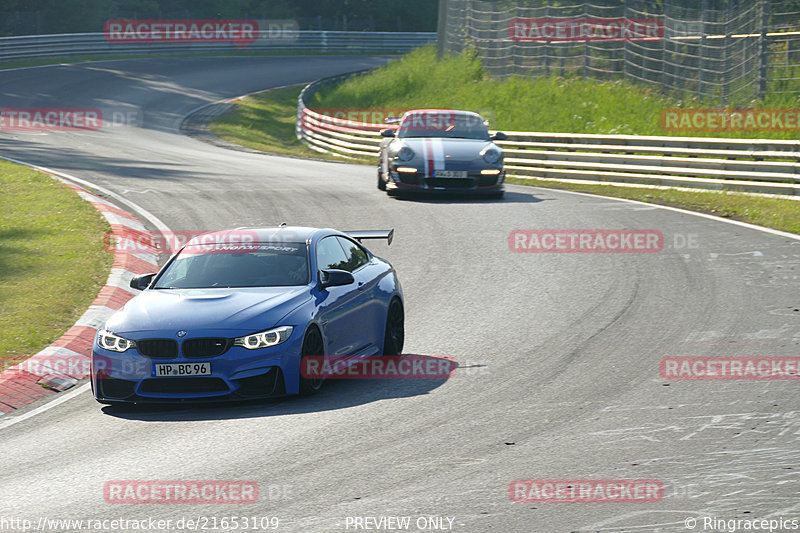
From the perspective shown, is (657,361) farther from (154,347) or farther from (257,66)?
(257,66)

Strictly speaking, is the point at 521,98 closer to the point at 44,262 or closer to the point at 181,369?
the point at 44,262

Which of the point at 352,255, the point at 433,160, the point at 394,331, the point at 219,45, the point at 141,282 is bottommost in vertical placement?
the point at 394,331

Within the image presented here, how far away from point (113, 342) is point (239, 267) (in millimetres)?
1376

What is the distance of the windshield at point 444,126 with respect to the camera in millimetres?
21828

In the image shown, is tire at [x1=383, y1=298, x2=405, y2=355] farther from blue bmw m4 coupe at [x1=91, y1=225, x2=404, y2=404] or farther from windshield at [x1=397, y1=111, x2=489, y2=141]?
windshield at [x1=397, y1=111, x2=489, y2=141]

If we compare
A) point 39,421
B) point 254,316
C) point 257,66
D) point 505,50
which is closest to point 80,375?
point 39,421

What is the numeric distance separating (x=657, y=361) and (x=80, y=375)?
5098mm

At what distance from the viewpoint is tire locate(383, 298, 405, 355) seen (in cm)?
1045

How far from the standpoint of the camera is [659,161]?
930 inches

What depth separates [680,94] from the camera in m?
29.8

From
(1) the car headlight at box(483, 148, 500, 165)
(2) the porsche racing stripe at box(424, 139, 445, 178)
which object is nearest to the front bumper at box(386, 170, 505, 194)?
(2) the porsche racing stripe at box(424, 139, 445, 178)
